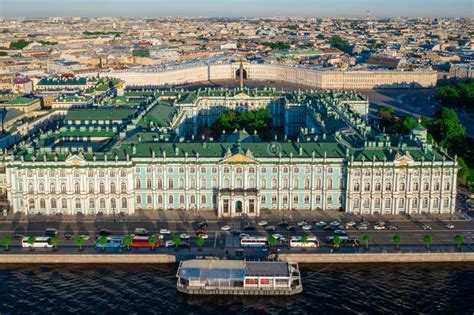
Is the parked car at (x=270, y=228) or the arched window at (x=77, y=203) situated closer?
the parked car at (x=270, y=228)

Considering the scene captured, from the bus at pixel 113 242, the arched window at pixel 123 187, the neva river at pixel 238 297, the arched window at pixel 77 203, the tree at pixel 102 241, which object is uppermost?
the arched window at pixel 123 187

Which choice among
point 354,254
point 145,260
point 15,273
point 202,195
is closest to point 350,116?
point 202,195

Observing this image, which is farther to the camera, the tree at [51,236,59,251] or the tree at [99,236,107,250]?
the tree at [99,236,107,250]

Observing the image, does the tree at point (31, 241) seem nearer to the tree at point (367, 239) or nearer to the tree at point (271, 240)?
the tree at point (271, 240)

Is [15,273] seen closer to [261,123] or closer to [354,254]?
[354,254]

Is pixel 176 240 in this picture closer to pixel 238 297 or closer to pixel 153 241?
pixel 153 241

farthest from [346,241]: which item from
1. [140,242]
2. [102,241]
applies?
[102,241]

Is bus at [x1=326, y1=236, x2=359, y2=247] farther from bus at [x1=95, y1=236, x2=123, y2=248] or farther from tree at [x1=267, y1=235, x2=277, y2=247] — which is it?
bus at [x1=95, y1=236, x2=123, y2=248]

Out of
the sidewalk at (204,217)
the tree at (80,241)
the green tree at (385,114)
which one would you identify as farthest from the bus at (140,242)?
the green tree at (385,114)

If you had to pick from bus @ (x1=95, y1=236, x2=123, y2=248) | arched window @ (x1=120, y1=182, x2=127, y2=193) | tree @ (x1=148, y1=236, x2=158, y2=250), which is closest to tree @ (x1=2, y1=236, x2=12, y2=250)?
bus @ (x1=95, y1=236, x2=123, y2=248)
